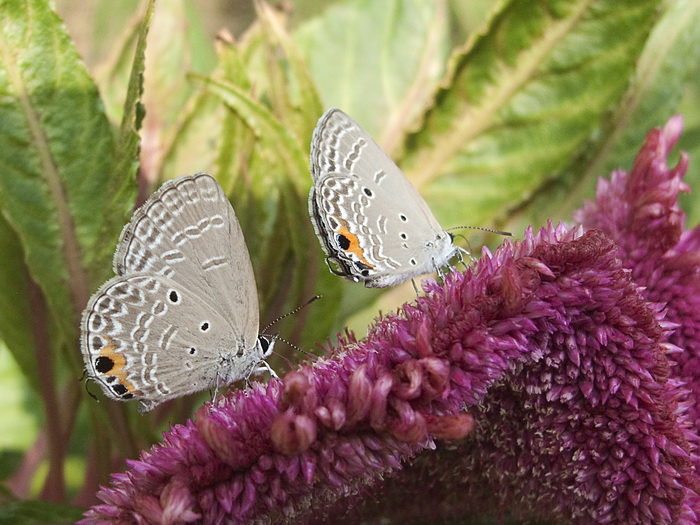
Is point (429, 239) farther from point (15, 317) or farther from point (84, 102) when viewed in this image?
point (15, 317)

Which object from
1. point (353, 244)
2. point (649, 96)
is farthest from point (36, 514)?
point (649, 96)

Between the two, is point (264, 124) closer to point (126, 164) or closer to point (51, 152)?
point (126, 164)

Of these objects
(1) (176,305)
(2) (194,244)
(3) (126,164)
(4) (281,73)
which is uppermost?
(4) (281,73)

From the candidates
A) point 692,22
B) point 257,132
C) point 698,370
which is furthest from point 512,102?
point 698,370

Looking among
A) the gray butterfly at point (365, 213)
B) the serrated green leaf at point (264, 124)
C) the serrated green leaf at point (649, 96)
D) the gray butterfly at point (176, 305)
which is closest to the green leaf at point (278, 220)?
the serrated green leaf at point (264, 124)

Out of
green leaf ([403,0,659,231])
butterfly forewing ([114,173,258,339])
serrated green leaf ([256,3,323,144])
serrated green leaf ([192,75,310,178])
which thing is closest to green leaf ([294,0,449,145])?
green leaf ([403,0,659,231])

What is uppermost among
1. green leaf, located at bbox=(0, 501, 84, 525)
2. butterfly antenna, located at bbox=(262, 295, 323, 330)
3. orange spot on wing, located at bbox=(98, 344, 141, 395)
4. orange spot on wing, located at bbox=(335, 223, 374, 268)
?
orange spot on wing, located at bbox=(335, 223, 374, 268)

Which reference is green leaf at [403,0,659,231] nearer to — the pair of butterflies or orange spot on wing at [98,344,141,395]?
the pair of butterflies
